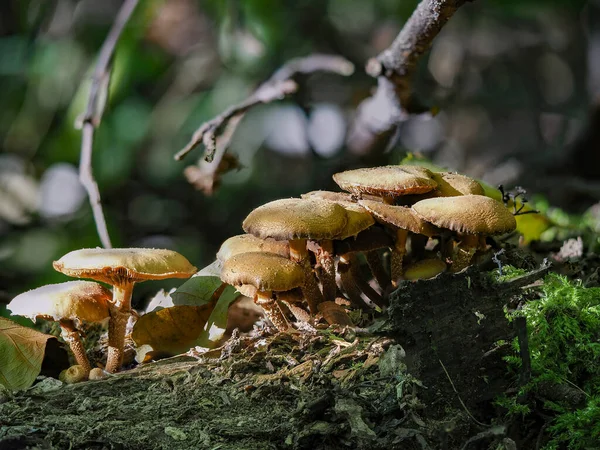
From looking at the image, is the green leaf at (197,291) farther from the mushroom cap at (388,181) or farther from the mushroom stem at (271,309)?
the mushroom cap at (388,181)

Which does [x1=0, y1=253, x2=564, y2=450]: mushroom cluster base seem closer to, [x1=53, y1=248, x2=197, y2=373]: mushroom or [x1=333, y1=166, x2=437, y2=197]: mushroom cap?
[x1=53, y1=248, x2=197, y2=373]: mushroom

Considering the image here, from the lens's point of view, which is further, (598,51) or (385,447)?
(598,51)

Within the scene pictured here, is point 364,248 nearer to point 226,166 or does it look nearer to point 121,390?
point 121,390

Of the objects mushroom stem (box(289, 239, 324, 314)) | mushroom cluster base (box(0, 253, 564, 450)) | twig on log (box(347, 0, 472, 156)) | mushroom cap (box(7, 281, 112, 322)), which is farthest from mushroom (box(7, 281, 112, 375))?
twig on log (box(347, 0, 472, 156))

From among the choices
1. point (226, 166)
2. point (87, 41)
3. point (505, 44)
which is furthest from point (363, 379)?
point (505, 44)

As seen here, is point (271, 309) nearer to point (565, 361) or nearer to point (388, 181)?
point (388, 181)

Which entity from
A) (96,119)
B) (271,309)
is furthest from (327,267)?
(96,119)

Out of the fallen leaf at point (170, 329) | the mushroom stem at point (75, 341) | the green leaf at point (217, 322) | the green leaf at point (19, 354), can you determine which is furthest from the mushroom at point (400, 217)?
the green leaf at point (19, 354)
